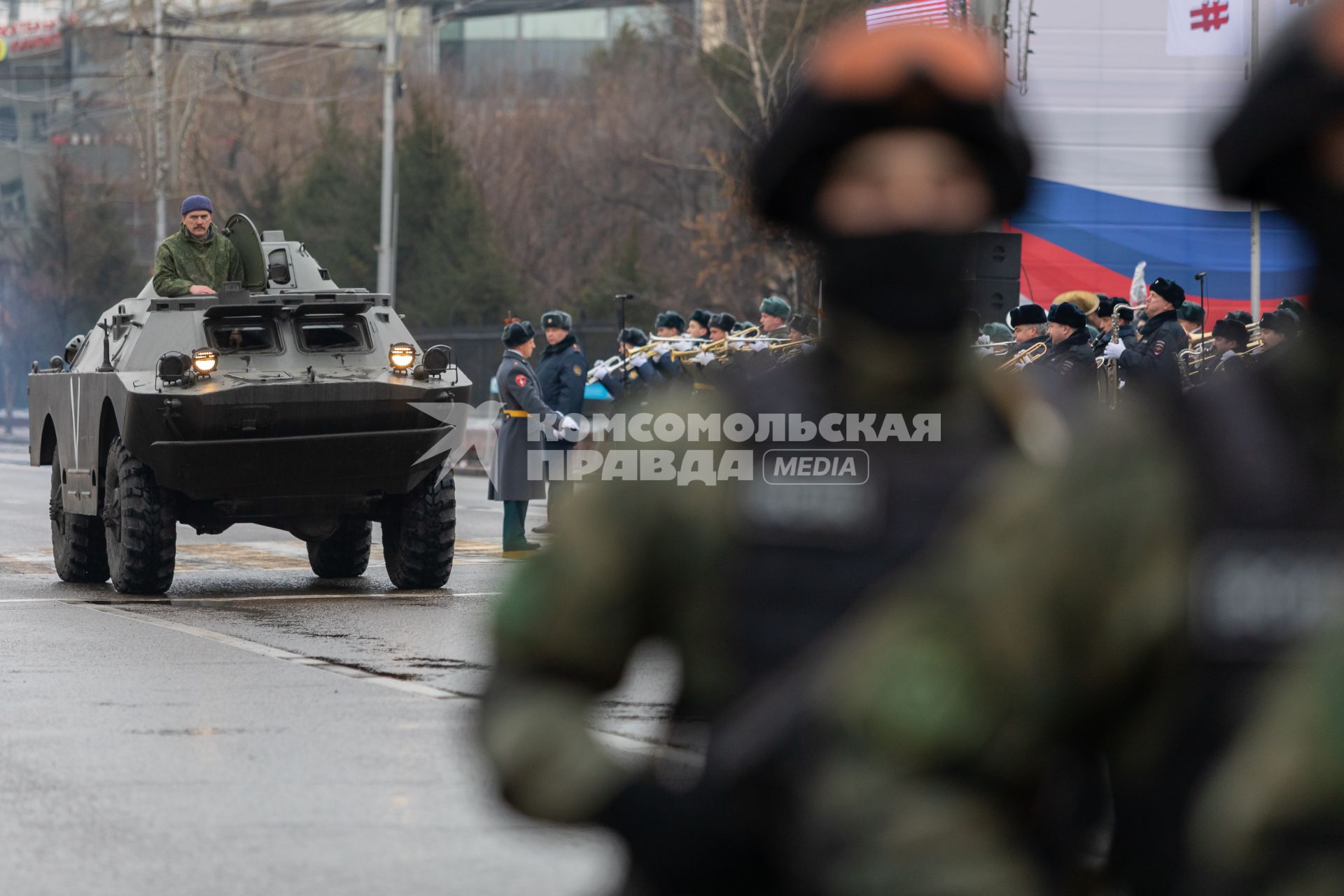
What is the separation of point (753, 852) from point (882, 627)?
0.25 metres

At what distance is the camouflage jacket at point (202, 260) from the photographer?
15266mm

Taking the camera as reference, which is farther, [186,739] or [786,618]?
[186,739]

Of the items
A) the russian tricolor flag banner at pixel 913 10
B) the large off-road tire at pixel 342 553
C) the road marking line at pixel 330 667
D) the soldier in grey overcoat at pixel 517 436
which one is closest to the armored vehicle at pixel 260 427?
the large off-road tire at pixel 342 553

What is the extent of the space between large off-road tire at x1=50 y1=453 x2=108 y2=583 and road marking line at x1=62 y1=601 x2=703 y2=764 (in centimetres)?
200

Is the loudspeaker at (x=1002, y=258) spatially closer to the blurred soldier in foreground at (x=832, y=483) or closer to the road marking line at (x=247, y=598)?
the road marking line at (x=247, y=598)

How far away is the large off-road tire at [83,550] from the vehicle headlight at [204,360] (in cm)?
180

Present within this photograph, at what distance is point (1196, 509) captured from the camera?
217 centimetres

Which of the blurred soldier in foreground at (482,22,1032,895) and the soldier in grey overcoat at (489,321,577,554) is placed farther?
the soldier in grey overcoat at (489,321,577,554)

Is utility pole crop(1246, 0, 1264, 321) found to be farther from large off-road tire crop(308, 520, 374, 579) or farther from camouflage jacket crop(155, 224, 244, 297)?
camouflage jacket crop(155, 224, 244, 297)

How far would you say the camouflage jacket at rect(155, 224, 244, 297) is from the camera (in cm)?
1527

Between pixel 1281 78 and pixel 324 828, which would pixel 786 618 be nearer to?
pixel 1281 78

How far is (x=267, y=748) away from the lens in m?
8.08

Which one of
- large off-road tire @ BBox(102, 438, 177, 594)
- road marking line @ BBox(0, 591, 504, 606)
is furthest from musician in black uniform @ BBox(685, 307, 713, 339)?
large off-road tire @ BBox(102, 438, 177, 594)

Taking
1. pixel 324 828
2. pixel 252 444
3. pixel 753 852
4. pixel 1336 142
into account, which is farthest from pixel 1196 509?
pixel 252 444
